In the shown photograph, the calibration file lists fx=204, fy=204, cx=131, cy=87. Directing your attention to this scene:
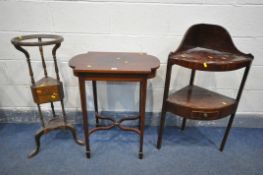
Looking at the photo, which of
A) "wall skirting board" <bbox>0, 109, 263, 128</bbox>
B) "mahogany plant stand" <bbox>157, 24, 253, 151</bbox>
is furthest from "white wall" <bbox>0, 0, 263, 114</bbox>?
"wall skirting board" <bbox>0, 109, 263, 128</bbox>

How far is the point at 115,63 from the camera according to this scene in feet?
4.46

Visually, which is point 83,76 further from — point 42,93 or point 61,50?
point 61,50

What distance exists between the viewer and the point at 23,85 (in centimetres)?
185

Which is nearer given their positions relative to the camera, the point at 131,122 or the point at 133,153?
the point at 133,153

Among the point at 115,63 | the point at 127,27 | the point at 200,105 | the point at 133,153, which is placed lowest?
the point at 133,153

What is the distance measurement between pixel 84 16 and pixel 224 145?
1551mm

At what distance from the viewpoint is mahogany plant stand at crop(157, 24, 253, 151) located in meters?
1.28

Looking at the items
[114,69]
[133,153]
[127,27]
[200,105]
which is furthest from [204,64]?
[133,153]

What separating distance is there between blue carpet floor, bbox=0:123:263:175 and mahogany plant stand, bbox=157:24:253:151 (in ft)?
0.52

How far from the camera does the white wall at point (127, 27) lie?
61.4 inches

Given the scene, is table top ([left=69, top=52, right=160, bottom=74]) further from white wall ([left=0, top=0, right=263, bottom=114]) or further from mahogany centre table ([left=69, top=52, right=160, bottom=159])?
white wall ([left=0, top=0, right=263, bottom=114])

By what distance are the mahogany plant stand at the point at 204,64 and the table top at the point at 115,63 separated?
0.17 meters

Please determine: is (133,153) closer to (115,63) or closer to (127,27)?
(115,63)

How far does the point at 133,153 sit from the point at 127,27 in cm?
102
